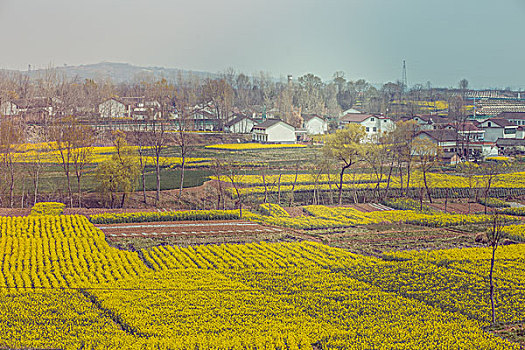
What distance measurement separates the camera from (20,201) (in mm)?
29578

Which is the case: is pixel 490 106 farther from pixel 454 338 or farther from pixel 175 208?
pixel 454 338

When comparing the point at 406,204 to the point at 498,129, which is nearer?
the point at 406,204

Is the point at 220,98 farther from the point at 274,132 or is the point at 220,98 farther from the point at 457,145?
the point at 457,145

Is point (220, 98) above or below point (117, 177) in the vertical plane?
above

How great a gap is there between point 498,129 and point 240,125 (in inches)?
1075

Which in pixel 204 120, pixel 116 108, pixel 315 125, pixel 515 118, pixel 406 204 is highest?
pixel 116 108

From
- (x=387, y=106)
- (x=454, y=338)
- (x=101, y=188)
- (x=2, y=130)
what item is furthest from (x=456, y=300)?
(x=387, y=106)

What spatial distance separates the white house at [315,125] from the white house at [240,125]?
7.99 meters

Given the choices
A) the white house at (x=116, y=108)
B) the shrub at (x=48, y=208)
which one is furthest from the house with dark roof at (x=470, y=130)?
the white house at (x=116, y=108)

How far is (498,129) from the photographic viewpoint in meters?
50.2

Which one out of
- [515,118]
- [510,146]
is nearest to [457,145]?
[510,146]

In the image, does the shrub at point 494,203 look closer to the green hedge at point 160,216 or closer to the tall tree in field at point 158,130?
the green hedge at point 160,216

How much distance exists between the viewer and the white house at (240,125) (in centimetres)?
6319

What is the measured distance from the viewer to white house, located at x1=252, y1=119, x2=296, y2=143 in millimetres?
55656
